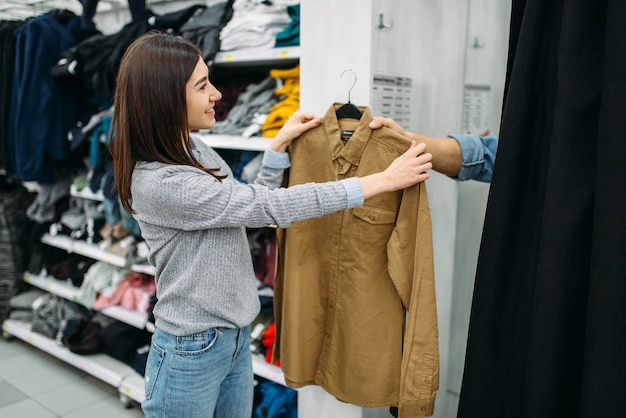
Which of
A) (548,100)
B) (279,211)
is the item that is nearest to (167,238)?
(279,211)

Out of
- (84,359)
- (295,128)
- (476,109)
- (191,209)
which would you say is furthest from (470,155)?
(84,359)

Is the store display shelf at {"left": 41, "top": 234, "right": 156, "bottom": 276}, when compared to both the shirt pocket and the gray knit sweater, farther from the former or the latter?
the shirt pocket

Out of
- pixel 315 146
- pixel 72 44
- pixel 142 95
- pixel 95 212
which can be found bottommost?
pixel 95 212

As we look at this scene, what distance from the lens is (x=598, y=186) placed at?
3.54 feet

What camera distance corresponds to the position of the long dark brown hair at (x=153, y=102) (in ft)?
4.84

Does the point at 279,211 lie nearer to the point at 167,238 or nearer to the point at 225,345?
the point at 167,238

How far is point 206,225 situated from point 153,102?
1.24 ft

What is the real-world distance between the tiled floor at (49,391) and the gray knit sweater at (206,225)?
6.34 feet

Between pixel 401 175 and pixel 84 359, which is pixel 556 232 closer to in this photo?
pixel 401 175

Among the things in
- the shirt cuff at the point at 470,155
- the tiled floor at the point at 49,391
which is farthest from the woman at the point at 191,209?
the tiled floor at the point at 49,391

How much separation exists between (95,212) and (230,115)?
1.49m

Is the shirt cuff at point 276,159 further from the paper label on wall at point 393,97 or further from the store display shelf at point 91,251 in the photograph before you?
the store display shelf at point 91,251

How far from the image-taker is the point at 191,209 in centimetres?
148

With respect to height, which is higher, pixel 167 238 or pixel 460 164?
pixel 460 164
